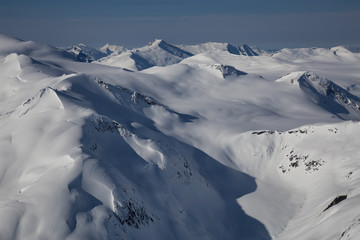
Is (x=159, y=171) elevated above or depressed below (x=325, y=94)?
above

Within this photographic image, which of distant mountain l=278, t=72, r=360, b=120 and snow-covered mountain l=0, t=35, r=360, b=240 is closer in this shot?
snow-covered mountain l=0, t=35, r=360, b=240

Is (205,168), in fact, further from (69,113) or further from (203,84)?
(203,84)

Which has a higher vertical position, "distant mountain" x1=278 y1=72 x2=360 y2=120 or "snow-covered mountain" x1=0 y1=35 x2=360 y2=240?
"snow-covered mountain" x1=0 y1=35 x2=360 y2=240

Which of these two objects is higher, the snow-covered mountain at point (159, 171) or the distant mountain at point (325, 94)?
the snow-covered mountain at point (159, 171)

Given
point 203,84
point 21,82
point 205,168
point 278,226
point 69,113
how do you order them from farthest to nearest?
point 203,84 < point 21,82 < point 205,168 < point 69,113 < point 278,226

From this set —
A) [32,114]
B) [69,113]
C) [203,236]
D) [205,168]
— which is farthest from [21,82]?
[203,236]

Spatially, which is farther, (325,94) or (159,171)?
(325,94)

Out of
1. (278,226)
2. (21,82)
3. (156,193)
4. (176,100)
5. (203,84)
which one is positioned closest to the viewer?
(156,193)

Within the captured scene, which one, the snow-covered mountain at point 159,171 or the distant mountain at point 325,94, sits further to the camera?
the distant mountain at point 325,94
